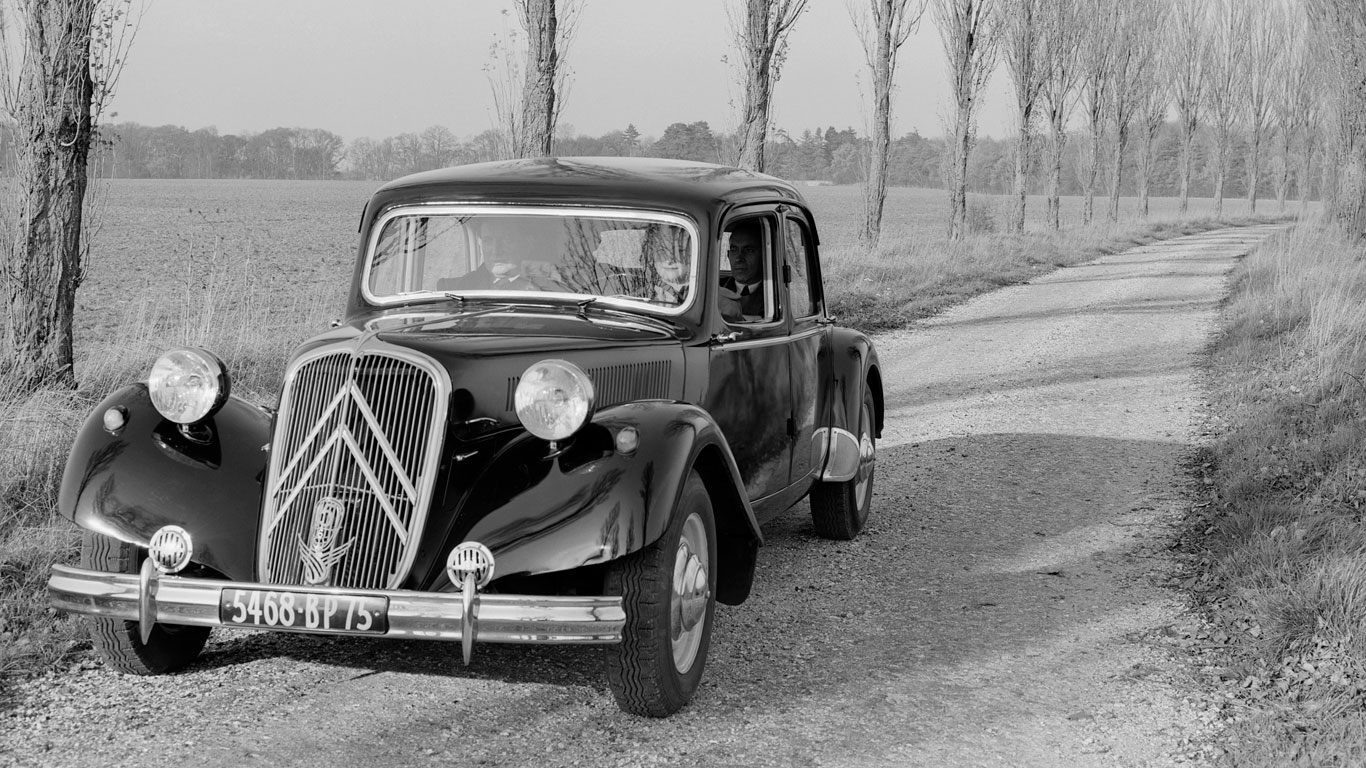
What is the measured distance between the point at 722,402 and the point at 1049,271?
20.6m

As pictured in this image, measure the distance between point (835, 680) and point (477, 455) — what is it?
4.78 ft

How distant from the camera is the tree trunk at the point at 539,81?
11500 millimetres

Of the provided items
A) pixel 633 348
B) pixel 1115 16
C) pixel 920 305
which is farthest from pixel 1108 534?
pixel 1115 16

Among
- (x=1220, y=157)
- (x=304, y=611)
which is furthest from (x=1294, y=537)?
(x=1220, y=157)

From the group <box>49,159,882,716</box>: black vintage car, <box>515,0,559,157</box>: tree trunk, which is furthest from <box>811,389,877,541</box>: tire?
<box>515,0,559,157</box>: tree trunk

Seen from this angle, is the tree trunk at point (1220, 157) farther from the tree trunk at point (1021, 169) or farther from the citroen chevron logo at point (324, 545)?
the citroen chevron logo at point (324, 545)

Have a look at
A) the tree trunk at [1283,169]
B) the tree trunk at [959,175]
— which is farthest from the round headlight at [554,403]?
the tree trunk at [1283,169]

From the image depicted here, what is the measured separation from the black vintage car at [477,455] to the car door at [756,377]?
0.06 ft

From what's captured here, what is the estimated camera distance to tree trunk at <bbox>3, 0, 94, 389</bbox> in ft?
22.2

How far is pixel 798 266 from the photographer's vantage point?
555 centimetres

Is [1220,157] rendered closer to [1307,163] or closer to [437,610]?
[1307,163]

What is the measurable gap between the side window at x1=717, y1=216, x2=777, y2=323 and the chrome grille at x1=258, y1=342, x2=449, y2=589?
1.55m

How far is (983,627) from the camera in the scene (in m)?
4.68

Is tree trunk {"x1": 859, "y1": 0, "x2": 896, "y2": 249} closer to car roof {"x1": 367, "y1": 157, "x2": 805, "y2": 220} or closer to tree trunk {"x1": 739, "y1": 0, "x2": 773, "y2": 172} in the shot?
tree trunk {"x1": 739, "y1": 0, "x2": 773, "y2": 172}
